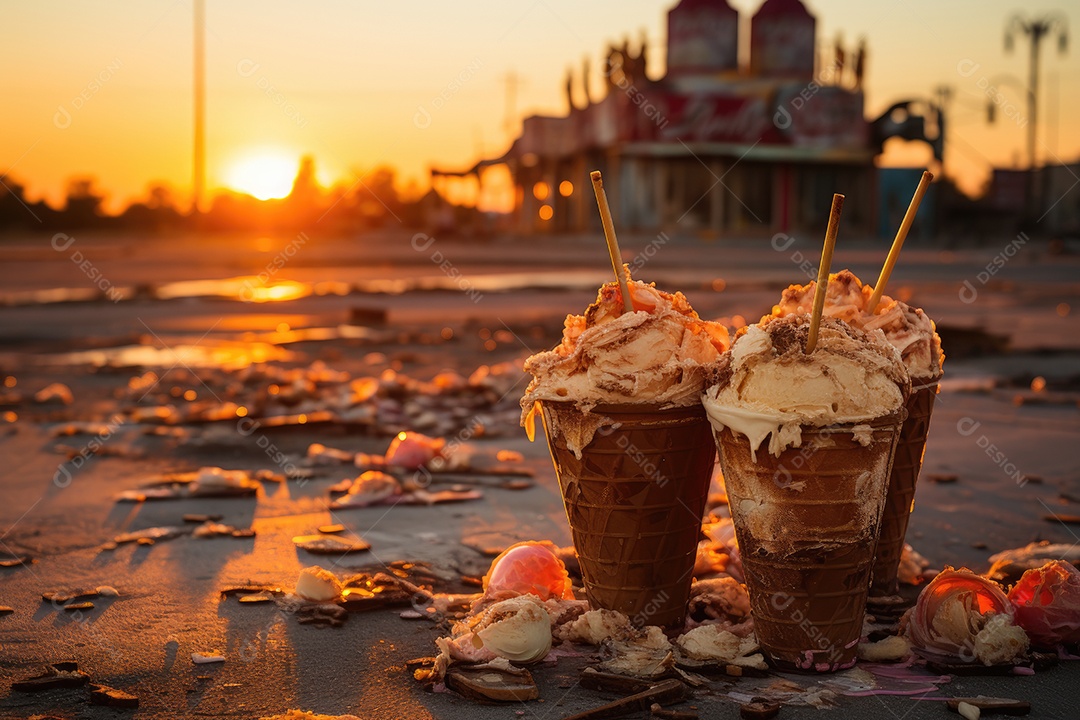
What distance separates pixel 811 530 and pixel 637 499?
0.62 m

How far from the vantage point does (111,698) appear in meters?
3.41

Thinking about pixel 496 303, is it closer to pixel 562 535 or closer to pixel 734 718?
pixel 562 535

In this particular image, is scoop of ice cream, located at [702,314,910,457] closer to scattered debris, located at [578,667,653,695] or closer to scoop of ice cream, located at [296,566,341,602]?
scattered debris, located at [578,667,653,695]

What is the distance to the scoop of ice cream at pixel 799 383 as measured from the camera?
3414 millimetres

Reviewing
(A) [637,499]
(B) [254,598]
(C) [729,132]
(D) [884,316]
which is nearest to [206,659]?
(B) [254,598]

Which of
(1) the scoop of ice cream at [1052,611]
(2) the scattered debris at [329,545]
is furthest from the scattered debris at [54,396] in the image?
(1) the scoop of ice cream at [1052,611]

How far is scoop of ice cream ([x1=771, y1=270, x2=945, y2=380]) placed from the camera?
161 inches

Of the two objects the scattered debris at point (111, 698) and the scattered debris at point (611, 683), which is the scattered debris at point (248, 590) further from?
the scattered debris at point (611, 683)

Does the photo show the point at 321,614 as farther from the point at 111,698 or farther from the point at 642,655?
the point at 642,655

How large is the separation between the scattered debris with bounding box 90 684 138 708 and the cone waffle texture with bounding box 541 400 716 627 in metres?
1.59

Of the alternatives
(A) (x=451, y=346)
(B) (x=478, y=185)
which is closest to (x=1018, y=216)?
(B) (x=478, y=185)

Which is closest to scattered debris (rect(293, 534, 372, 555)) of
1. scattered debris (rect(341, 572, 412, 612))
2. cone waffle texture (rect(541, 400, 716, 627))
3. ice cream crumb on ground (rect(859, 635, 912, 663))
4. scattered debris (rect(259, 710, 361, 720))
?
scattered debris (rect(341, 572, 412, 612))

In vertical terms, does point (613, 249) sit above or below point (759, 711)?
above

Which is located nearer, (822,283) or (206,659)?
(822,283)
